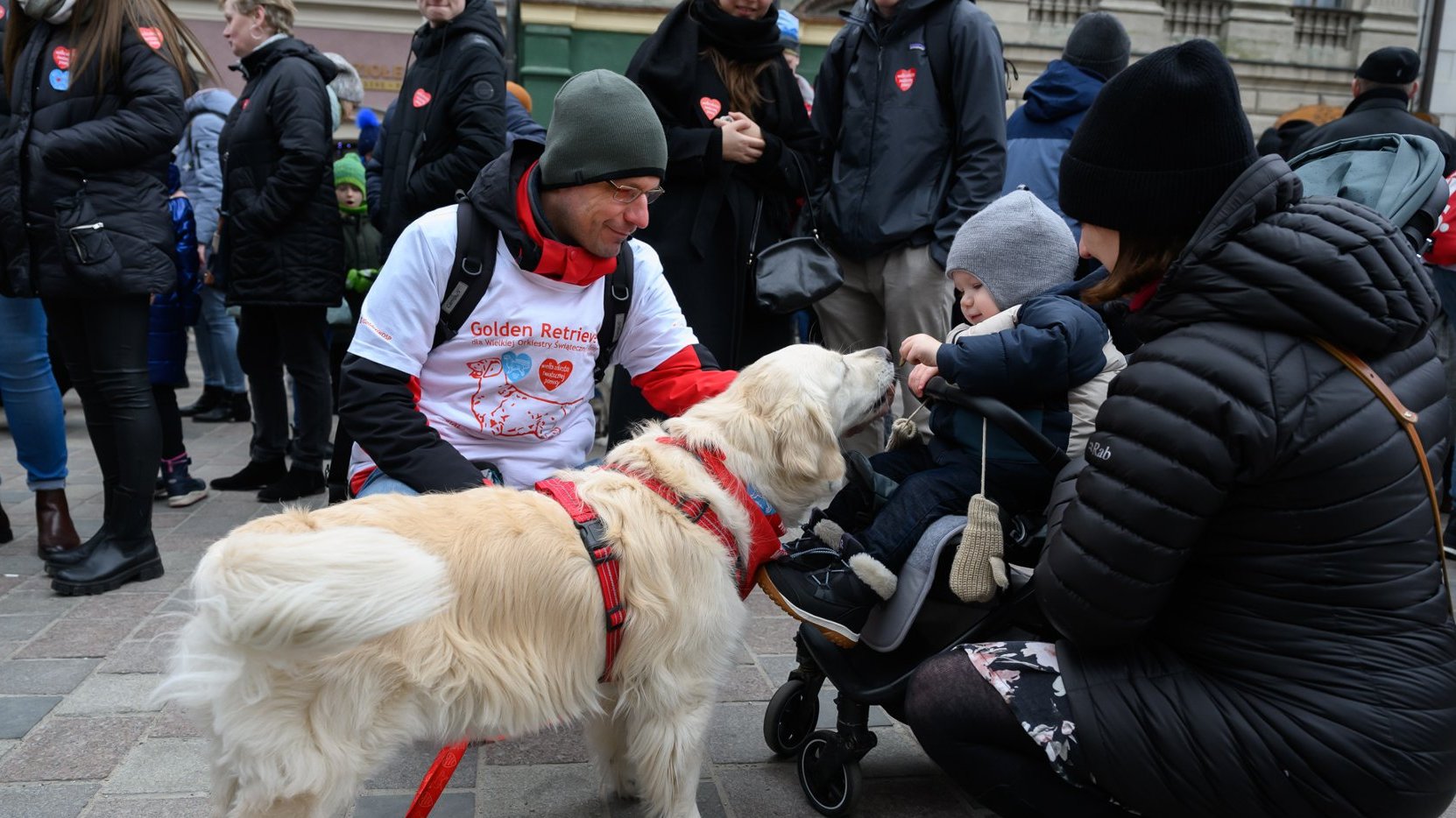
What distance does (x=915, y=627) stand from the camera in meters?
2.64

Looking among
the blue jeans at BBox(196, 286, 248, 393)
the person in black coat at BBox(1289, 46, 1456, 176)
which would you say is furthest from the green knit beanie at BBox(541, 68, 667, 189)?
the blue jeans at BBox(196, 286, 248, 393)

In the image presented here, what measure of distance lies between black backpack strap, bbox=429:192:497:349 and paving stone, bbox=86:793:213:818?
1.38m

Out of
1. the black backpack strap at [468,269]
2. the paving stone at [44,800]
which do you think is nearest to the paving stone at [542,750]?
the paving stone at [44,800]

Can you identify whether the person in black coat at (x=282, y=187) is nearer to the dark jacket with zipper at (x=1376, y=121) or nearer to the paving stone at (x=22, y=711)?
the paving stone at (x=22, y=711)

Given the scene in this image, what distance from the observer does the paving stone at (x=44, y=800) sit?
264 cm

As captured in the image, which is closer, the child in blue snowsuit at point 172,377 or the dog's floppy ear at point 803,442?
the dog's floppy ear at point 803,442

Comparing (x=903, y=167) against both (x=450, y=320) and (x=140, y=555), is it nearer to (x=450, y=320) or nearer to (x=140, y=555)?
(x=450, y=320)

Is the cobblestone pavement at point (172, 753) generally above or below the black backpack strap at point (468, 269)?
below

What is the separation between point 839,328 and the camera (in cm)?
472

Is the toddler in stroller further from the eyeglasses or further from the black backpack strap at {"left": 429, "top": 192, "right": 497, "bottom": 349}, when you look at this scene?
the black backpack strap at {"left": 429, "top": 192, "right": 497, "bottom": 349}

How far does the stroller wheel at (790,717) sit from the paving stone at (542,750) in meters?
0.52

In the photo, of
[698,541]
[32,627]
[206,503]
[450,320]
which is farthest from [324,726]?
[206,503]

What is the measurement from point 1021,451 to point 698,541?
873mm

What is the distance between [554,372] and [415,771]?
3.88 feet
